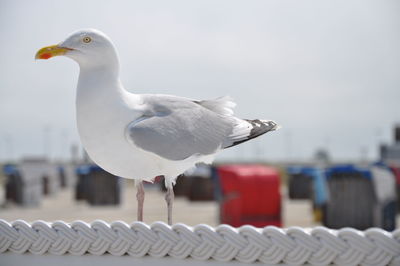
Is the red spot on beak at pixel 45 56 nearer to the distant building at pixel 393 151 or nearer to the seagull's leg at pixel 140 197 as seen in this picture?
the seagull's leg at pixel 140 197

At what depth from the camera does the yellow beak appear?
10.9 ft

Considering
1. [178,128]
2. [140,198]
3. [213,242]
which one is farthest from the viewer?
[178,128]

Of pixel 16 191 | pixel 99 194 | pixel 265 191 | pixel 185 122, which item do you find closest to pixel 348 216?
pixel 265 191

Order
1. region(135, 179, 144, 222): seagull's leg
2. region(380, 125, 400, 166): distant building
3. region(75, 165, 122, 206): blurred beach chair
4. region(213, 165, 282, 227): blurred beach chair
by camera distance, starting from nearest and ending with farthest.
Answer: region(135, 179, 144, 222): seagull's leg, region(213, 165, 282, 227): blurred beach chair, region(75, 165, 122, 206): blurred beach chair, region(380, 125, 400, 166): distant building

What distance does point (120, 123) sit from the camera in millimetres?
3283

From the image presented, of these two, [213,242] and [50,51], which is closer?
[213,242]

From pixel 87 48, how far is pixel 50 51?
0.25 meters

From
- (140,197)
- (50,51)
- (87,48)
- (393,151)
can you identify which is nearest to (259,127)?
(140,197)

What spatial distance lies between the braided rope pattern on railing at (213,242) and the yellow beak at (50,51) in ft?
3.53

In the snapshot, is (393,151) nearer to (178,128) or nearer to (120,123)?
(178,128)

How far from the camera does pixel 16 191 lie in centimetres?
2381

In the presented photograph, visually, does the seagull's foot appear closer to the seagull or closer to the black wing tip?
the seagull

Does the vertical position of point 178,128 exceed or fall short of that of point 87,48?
it falls short

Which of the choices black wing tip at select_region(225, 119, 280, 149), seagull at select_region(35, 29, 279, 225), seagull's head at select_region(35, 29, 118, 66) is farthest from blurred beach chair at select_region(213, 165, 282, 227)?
seagull's head at select_region(35, 29, 118, 66)
